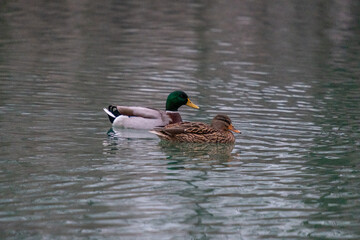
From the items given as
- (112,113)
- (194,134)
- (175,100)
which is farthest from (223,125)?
(112,113)

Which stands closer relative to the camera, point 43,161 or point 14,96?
point 43,161

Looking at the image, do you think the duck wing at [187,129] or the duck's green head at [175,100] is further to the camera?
the duck's green head at [175,100]

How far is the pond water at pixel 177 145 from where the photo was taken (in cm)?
825

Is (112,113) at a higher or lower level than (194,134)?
higher

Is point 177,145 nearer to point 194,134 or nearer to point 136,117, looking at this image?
point 194,134

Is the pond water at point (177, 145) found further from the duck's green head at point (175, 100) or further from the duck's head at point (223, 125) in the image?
the duck's green head at point (175, 100)

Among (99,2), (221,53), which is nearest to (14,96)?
(221,53)

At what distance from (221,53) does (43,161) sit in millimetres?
14576

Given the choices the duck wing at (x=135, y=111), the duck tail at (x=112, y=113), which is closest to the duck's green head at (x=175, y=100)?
the duck wing at (x=135, y=111)

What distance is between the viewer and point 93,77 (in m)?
18.6

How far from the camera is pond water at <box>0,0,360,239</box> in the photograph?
8250 millimetres

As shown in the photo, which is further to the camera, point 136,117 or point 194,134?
point 136,117

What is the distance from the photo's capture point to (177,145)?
40.8 ft

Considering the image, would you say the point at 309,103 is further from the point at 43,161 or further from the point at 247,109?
the point at 43,161
